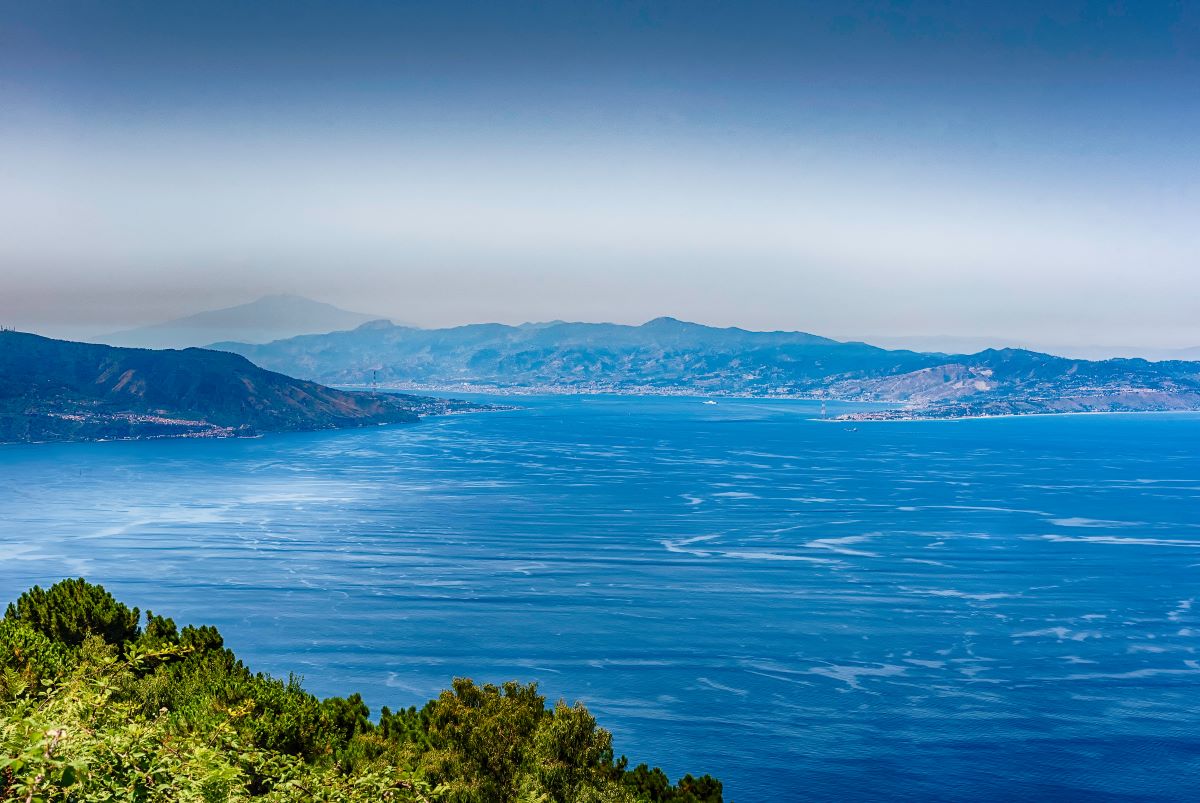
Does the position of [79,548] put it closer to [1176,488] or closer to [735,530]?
[735,530]

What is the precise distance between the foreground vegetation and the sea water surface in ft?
46.6

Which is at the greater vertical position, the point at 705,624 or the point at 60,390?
the point at 60,390

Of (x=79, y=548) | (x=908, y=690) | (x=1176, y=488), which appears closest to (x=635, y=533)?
(x=908, y=690)

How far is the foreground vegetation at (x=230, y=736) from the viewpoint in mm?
9133

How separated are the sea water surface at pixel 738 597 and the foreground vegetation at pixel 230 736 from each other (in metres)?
14.2

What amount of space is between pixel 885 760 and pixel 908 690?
746 cm

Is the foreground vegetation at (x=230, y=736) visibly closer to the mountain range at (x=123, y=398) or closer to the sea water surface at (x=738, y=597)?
the sea water surface at (x=738, y=597)

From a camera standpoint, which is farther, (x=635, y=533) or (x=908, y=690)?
(x=635, y=533)

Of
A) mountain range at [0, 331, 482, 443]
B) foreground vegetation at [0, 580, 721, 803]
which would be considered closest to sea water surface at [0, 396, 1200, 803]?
foreground vegetation at [0, 580, 721, 803]

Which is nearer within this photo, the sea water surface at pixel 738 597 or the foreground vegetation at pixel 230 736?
the foreground vegetation at pixel 230 736

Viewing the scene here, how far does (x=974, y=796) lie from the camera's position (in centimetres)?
3128

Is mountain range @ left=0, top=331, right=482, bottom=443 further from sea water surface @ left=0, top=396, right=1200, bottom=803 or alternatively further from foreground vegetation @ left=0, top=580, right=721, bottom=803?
foreground vegetation @ left=0, top=580, right=721, bottom=803

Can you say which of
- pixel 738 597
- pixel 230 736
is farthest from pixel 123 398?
pixel 230 736

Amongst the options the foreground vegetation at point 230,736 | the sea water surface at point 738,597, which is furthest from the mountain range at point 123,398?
the foreground vegetation at point 230,736
